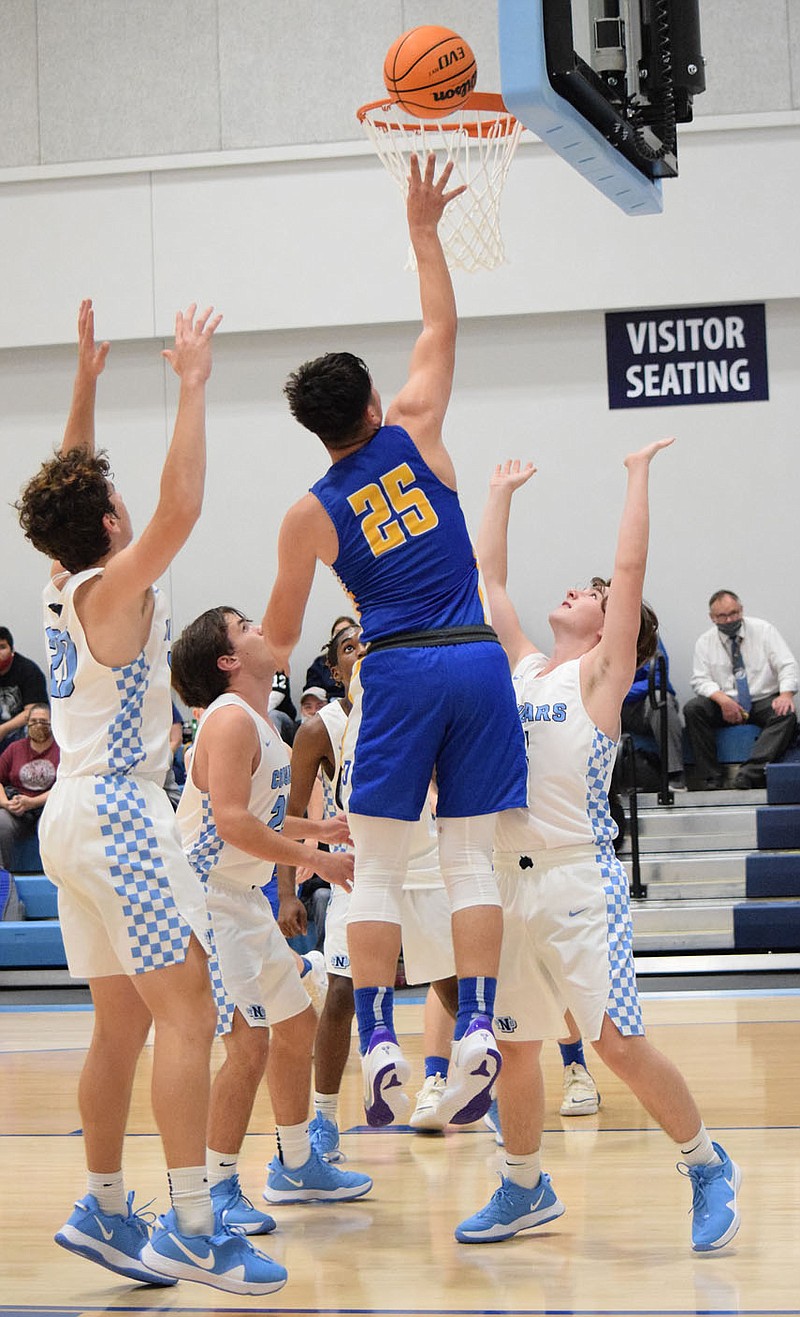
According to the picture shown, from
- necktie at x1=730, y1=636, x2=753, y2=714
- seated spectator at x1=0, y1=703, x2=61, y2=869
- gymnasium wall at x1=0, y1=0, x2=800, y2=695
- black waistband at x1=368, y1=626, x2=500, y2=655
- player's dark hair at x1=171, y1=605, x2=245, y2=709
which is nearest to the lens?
black waistband at x1=368, y1=626, x2=500, y2=655

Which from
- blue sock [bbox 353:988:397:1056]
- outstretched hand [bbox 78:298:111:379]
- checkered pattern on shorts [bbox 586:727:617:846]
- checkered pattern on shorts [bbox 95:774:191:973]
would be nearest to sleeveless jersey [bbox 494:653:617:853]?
checkered pattern on shorts [bbox 586:727:617:846]

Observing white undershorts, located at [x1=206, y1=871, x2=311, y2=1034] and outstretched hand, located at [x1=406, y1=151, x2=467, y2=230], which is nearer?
outstretched hand, located at [x1=406, y1=151, x2=467, y2=230]

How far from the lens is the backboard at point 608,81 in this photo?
3980mm

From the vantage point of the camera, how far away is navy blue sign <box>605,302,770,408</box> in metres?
12.0

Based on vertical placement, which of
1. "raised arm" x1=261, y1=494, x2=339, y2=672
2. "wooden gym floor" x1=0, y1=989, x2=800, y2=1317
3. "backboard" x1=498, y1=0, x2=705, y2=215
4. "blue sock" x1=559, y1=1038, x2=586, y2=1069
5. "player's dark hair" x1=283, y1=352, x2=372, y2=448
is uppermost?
"backboard" x1=498, y1=0, x2=705, y2=215

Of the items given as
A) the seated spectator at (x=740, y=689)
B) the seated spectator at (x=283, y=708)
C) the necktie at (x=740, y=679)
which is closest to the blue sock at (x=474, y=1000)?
the seated spectator at (x=283, y=708)

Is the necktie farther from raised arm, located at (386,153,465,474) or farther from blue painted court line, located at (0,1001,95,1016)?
raised arm, located at (386,153,465,474)

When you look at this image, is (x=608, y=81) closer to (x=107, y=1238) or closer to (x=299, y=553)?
(x=299, y=553)

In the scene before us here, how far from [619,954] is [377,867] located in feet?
2.44

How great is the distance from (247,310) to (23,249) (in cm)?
211

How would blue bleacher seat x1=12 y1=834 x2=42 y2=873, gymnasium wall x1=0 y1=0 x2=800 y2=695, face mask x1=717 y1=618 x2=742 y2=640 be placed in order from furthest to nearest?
gymnasium wall x1=0 y1=0 x2=800 y2=695, face mask x1=717 y1=618 x2=742 y2=640, blue bleacher seat x1=12 y1=834 x2=42 y2=873

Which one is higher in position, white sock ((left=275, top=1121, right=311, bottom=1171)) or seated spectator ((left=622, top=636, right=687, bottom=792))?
seated spectator ((left=622, top=636, right=687, bottom=792))

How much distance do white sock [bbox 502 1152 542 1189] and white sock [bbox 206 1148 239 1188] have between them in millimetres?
796

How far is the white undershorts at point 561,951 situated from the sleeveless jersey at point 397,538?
763mm
